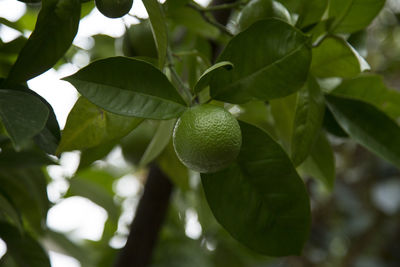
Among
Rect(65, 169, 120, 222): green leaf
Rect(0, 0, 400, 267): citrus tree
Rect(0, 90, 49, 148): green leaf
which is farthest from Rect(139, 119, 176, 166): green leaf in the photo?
Rect(65, 169, 120, 222): green leaf

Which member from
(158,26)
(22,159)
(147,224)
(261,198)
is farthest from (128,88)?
(147,224)

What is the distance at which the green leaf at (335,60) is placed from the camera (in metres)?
0.69

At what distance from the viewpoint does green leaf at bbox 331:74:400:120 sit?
77 centimetres

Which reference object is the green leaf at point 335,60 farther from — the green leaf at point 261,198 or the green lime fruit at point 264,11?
the green leaf at point 261,198

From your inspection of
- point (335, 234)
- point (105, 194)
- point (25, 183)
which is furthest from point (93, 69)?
point (335, 234)

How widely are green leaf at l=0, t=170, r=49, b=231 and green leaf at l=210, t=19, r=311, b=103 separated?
1.38 feet

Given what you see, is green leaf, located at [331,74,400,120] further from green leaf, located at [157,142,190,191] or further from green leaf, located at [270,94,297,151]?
green leaf, located at [157,142,190,191]

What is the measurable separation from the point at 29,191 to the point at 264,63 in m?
0.49

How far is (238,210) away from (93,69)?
23 centimetres

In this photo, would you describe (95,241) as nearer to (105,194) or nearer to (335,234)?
(105,194)

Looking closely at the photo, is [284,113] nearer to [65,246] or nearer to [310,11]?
[310,11]

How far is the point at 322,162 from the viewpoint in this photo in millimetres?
816

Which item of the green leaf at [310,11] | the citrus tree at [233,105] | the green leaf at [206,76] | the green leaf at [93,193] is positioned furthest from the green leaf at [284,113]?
the green leaf at [93,193]

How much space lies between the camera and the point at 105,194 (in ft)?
3.96
